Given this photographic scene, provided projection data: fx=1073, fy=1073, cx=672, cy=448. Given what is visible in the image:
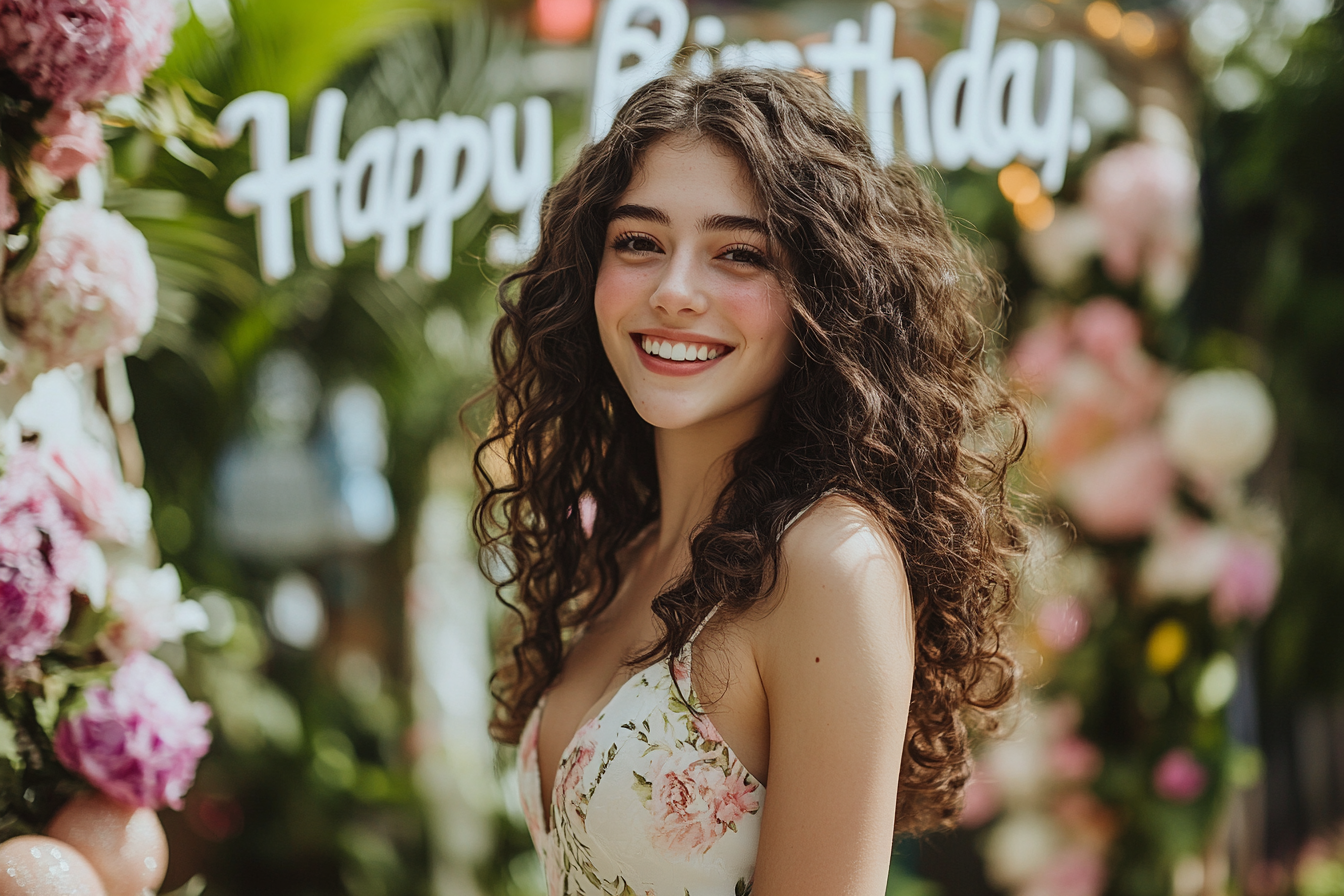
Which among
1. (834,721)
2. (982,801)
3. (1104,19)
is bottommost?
(982,801)

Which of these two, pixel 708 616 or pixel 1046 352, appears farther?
pixel 1046 352

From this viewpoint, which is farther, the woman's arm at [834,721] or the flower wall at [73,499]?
the flower wall at [73,499]

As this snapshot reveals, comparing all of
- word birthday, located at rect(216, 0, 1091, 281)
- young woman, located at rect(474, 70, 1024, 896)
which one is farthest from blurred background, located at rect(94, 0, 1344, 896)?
young woman, located at rect(474, 70, 1024, 896)

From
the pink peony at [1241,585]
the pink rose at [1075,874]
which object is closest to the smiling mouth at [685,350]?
the pink peony at [1241,585]

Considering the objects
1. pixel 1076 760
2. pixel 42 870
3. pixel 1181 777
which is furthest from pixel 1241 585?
pixel 42 870

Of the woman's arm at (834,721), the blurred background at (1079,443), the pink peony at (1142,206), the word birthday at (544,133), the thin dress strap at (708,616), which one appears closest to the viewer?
the woman's arm at (834,721)

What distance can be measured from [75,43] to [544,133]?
40.9 inches

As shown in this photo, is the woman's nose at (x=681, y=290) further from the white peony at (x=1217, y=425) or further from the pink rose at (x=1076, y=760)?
the pink rose at (x=1076, y=760)

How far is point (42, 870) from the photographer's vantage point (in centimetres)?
130

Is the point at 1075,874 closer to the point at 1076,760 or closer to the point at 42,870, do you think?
the point at 1076,760

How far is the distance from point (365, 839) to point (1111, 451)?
2.45 meters

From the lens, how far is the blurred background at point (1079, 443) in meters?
2.86

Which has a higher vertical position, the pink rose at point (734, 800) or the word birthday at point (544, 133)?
the word birthday at point (544, 133)

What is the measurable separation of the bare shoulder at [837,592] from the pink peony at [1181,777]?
2.05 meters
